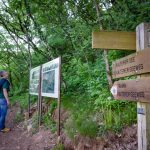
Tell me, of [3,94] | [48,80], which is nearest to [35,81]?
[3,94]

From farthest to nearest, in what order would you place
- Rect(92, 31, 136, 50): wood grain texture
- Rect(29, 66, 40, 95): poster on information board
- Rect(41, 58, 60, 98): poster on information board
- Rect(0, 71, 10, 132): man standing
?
Rect(29, 66, 40, 95): poster on information board
Rect(0, 71, 10, 132): man standing
Rect(41, 58, 60, 98): poster on information board
Rect(92, 31, 136, 50): wood grain texture

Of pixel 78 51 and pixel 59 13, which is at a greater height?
pixel 59 13

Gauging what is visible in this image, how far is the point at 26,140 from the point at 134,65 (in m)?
4.87

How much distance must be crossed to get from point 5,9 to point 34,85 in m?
3.37

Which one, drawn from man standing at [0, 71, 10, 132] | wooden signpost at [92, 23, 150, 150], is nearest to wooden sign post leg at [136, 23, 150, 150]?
wooden signpost at [92, 23, 150, 150]

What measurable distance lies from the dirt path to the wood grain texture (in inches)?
132

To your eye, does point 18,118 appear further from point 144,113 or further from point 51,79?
point 144,113

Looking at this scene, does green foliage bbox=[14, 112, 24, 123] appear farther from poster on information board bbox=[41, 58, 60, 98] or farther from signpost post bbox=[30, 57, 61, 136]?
poster on information board bbox=[41, 58, 60, 98]

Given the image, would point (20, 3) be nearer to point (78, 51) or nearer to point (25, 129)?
point (78, 51)

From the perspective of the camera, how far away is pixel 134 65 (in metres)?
3.04

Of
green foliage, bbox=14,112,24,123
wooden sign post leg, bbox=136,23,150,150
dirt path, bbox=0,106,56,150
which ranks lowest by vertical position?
dirt path, bbox=0,106,56,150

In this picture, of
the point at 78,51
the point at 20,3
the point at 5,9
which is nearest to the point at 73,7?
the point at 78,51

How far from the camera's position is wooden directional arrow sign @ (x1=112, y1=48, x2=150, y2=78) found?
109 inches

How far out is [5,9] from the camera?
1050 centimetres
